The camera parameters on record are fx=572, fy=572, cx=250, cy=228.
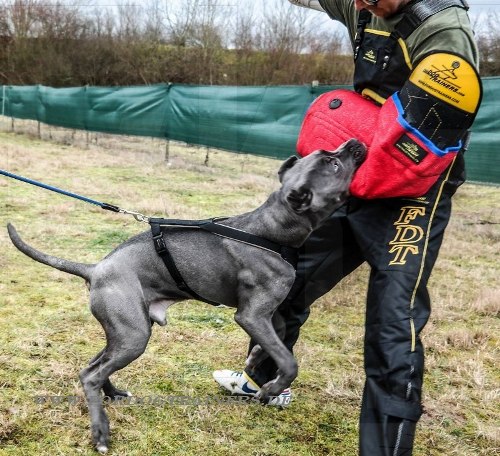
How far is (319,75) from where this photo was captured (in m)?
22.4

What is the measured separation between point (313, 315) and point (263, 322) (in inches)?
76.3

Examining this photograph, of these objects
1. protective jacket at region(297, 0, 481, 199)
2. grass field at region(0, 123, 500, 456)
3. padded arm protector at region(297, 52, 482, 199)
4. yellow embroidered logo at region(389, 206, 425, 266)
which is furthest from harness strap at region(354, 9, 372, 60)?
grass field at region(0, 123, 500, 456)

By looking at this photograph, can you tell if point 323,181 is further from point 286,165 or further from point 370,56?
point 370,56

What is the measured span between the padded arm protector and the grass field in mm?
1378

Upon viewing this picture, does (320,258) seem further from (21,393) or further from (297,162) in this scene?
(21,393)

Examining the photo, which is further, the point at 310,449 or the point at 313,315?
the point at 313,315

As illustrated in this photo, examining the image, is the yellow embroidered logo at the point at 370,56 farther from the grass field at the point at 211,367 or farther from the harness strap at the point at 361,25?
the grass field at the point at 211,367

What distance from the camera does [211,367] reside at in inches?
142

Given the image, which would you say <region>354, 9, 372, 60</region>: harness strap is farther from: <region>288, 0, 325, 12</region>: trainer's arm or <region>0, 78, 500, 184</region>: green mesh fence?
<region>0, 78, 500, 184</region>: green mesh fence

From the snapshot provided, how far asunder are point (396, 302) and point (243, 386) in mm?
1220

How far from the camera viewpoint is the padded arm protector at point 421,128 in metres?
2.15

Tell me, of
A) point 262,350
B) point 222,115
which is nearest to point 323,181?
point 262,350

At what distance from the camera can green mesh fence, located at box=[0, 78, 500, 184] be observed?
8.03 m

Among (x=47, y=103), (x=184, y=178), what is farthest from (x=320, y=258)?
(x=47, y=103)
